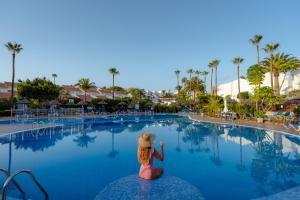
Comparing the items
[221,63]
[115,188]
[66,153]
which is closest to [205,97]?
[221,63]

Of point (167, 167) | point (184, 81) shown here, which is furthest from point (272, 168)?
point (184, 81)

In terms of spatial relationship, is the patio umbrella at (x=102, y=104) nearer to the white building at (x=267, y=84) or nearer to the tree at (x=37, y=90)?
the tree at (x=37, y=90)

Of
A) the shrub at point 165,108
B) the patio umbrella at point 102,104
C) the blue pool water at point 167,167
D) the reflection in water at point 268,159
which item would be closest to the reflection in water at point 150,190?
the blue pool water at point 167,167

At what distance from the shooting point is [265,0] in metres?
16.3

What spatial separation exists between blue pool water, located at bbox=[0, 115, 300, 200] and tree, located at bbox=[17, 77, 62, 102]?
1803 cm

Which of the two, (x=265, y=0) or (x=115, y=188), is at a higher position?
(x=265, y=0)

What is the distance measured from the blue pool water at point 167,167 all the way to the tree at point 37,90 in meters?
18.0

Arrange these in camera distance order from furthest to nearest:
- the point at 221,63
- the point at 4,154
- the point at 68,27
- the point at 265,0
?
the point at 221,63
the point at 68,27
the point at 265,0
the point at 4,154

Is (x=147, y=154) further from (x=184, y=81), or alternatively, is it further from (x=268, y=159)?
(x=184, y=81)

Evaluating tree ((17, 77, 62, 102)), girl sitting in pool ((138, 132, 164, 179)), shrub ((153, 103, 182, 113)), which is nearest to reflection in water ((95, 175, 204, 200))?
girl sitting in pool ((138, 132, 164, 179))

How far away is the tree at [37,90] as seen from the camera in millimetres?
26609

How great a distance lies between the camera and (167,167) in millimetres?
6777

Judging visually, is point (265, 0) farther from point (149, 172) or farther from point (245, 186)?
point (149, 172)

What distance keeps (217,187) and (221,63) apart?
124 feet
